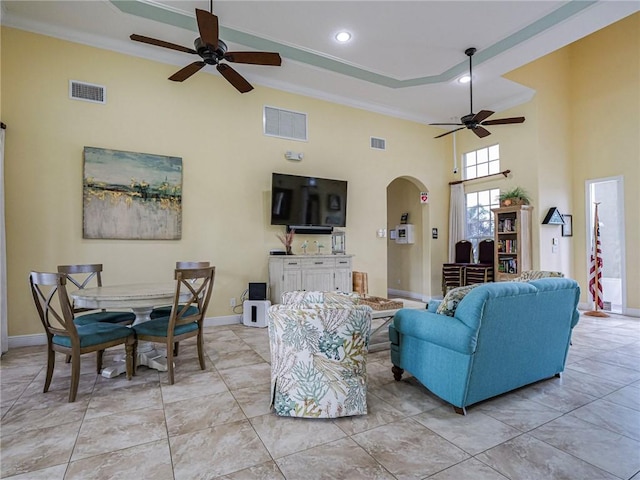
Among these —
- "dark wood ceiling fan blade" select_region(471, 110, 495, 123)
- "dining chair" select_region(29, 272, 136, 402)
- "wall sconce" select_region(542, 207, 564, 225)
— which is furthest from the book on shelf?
"dining chair" select_region(29, 272, 136, 402)

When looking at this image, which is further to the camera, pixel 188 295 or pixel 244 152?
pixel 244 152

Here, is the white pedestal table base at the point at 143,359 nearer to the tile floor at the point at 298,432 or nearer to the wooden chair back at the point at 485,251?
the tile floor at the point at 298,432

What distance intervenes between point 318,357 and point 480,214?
227 inches

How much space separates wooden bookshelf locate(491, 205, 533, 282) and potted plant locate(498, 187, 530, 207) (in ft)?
0.29

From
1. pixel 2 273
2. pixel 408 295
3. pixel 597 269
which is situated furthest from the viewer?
pixel 408 295

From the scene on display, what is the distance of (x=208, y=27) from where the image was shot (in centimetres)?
284

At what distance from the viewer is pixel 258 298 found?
4742 millimetres

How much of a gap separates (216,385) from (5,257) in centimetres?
285

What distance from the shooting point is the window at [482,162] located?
6436 mm

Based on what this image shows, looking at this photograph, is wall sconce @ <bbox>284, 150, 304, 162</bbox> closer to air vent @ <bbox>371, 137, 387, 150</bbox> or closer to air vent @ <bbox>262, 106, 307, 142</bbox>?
air vent @ <bbox>262, 106, 307, 142</bbox>

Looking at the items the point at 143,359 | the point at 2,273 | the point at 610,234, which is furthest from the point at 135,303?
the point at 610,234

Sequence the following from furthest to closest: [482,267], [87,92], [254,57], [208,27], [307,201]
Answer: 1. [482,267]
2. [307,201]
3. [87,92]
4. [254,57]
5. [208,27]

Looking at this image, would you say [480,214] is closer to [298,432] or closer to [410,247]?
[410,247]

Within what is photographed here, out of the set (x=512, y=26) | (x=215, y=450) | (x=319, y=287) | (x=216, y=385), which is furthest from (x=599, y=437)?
(x=512, y=26)
